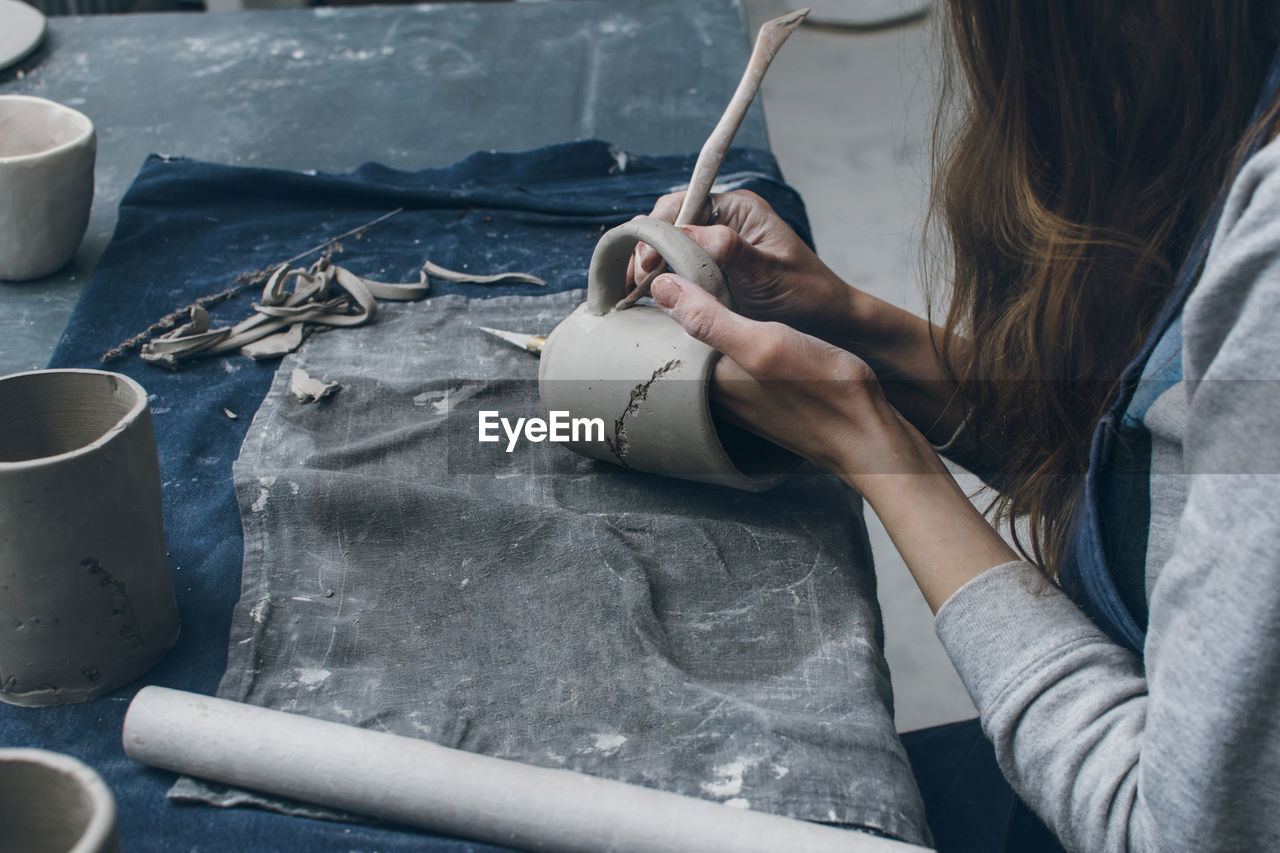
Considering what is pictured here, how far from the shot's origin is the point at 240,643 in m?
0.79

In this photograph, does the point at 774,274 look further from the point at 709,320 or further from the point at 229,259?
the point at 229,259

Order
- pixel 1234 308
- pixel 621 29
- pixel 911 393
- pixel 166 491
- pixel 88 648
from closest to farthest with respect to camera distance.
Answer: pixel 1234 308 < pixel 88 648 < pixel 166 491 < pixel 911 393 < pixel 621 29

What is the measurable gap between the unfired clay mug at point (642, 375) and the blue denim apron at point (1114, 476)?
0.86 ft

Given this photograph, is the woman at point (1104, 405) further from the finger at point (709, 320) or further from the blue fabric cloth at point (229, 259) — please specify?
the blue fabric cloth at point (229, 259)

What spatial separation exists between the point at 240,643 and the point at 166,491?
242 mm

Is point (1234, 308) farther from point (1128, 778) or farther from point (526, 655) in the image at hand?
point (526, 655)

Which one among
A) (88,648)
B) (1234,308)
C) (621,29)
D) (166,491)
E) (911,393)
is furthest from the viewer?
(621,29)

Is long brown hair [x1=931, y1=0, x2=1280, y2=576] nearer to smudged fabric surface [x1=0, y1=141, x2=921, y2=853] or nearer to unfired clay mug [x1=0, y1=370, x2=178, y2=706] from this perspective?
smudged fabric surface [x1=0, y1=141, x2=921, y2=853]

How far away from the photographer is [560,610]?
0.84 meters

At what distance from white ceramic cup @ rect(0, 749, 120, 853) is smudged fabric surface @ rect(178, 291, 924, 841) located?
0.14 m

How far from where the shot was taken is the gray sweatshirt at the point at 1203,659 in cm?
56

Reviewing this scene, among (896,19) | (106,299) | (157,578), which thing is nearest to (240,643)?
(157,578)

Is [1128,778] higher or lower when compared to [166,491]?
higher

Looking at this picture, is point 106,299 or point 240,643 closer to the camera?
point 240,643
